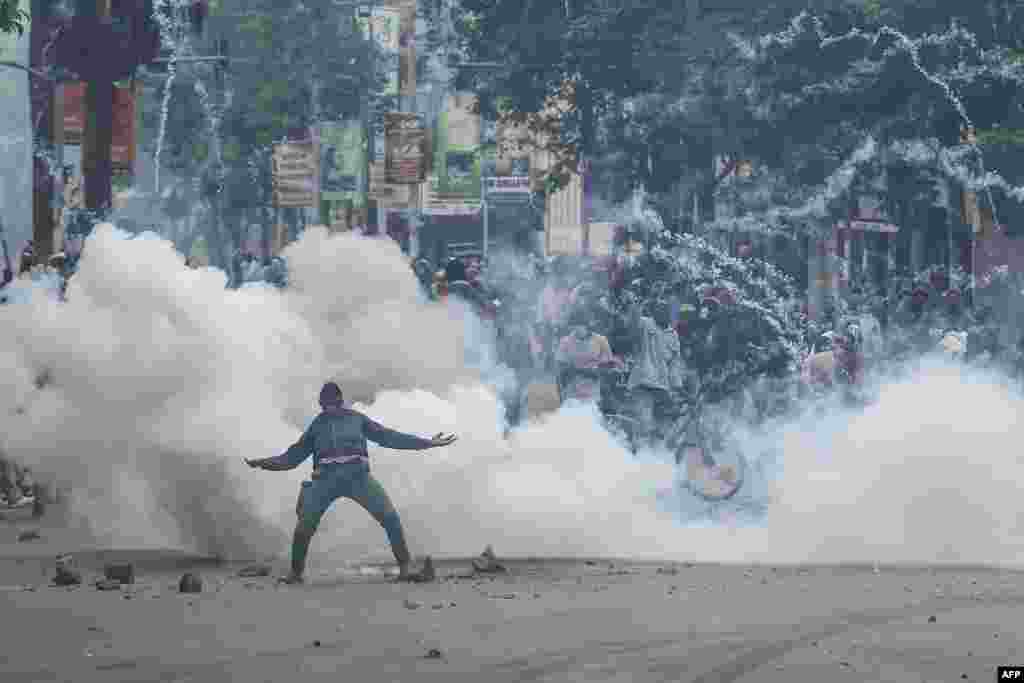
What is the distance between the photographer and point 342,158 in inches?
2384

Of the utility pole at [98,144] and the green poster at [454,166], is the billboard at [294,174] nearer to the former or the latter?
the green poster at [454,166]

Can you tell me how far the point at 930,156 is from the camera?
114 feet

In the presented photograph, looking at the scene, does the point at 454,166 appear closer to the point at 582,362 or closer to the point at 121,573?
the point at 582,362

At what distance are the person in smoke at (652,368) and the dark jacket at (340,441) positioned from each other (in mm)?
6039

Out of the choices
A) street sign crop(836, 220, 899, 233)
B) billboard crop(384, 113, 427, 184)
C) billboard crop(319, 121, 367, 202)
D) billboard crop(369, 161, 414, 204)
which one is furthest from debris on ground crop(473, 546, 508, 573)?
billboard crop(319, 121, 367, 202)

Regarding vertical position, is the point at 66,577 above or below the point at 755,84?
below

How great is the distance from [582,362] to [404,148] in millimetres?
26137

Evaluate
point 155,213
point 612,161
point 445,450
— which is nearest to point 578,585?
point 445,450

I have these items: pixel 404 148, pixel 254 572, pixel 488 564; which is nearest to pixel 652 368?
pixel 488 564

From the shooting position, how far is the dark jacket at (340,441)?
14695mm

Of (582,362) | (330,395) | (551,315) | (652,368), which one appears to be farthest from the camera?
(551,315)

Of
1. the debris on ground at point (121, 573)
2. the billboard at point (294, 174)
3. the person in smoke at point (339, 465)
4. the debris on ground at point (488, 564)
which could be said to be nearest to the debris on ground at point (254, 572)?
the person in smoke at point (339, 465)

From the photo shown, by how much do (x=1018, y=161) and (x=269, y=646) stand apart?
76.5 feet

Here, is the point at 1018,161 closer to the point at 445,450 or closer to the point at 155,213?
the point at 445,450
